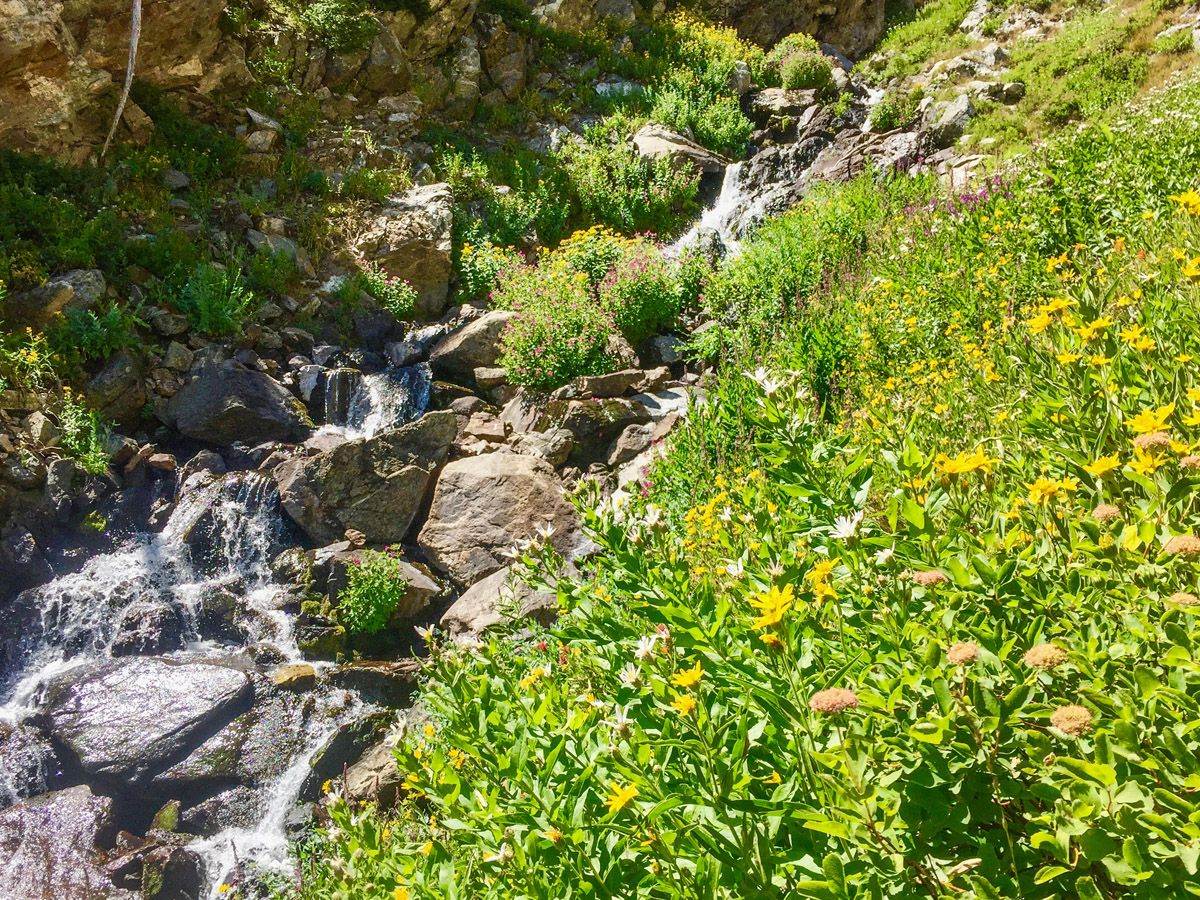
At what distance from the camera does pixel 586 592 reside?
6.48ft

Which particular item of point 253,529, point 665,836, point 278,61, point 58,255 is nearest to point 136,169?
point 58,255

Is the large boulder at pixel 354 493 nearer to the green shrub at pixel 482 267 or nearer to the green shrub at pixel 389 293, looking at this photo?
the green shrub at pixel 389 293

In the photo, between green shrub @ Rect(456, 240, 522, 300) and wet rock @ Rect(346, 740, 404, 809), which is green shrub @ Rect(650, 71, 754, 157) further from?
wet rock @ Rect(346, 740, 404, 809)

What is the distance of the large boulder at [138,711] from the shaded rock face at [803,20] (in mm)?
18083

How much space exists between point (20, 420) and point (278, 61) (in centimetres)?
731

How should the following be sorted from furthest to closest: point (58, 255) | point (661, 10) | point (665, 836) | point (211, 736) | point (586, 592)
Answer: point (661, 10), point (58, 255), point (211, 736), point (586, 592), point (665, 836)

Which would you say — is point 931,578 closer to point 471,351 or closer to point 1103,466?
point 1103,466

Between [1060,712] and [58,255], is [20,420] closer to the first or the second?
[58,255]

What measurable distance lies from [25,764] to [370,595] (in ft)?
9.09

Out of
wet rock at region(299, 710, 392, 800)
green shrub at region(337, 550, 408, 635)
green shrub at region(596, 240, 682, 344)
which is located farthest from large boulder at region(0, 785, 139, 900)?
green shrub at region(596, 240, 682, 344)

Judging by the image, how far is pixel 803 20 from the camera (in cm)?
1761

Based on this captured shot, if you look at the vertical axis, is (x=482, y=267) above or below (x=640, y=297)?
above

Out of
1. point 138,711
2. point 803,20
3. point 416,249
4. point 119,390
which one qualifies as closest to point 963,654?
point 138,711

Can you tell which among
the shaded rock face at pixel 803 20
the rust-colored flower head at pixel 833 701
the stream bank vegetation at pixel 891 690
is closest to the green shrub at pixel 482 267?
the stream bank vegetation at pixel 891 690
